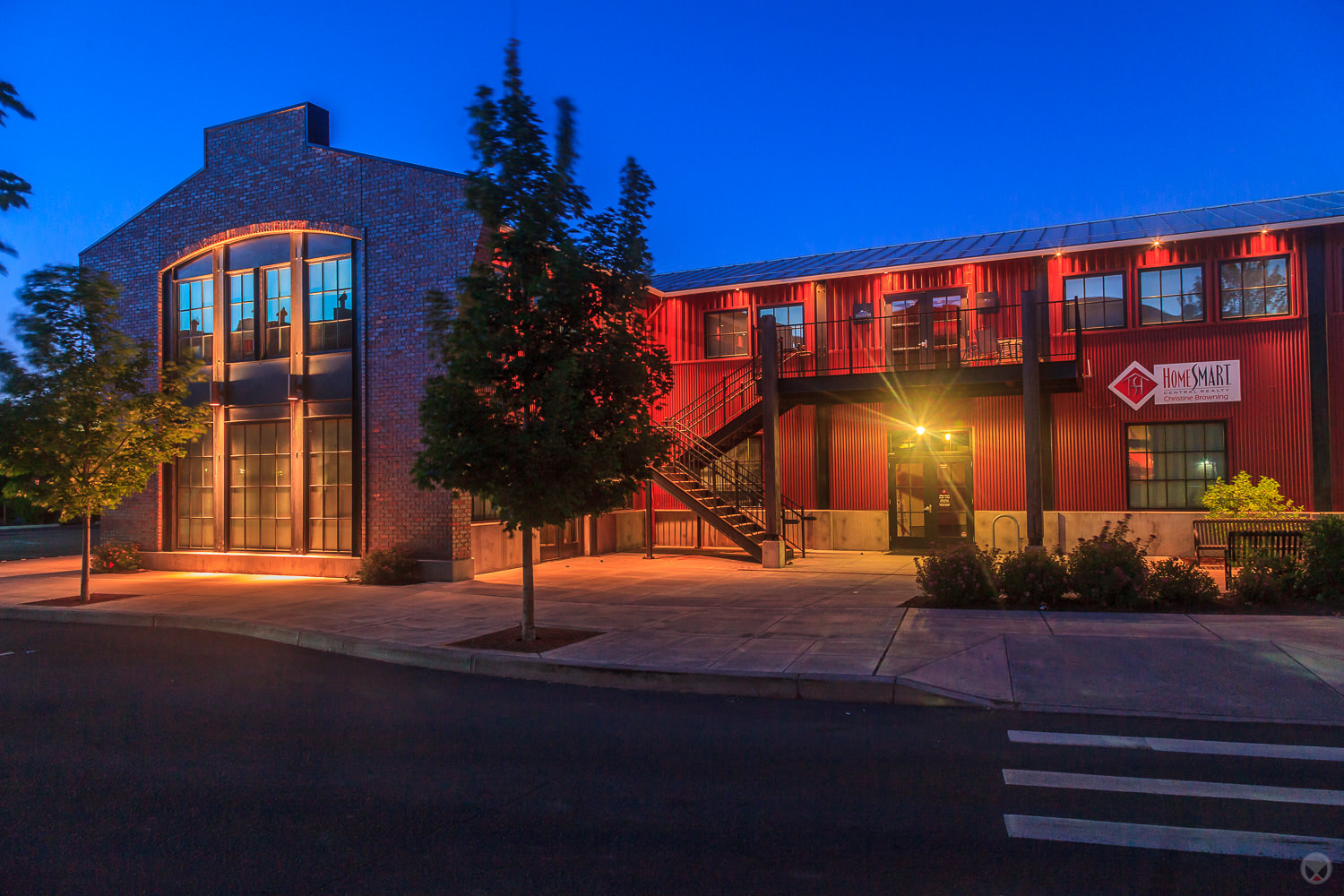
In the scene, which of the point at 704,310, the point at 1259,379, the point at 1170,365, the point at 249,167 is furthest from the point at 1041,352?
the point at 249,167

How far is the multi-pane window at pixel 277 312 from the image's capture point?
671 inches

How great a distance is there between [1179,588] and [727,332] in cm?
1278

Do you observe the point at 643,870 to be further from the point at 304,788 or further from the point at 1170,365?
the point at 1170,365

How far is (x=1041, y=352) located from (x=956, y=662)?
1152cm

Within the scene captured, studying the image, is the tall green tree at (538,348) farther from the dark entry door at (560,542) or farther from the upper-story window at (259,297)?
the upper-story window at (259,297)

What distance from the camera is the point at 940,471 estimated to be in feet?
61.3

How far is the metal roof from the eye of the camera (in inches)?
675

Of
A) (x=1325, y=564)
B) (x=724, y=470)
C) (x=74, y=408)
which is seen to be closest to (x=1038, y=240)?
(x=724, y=470)

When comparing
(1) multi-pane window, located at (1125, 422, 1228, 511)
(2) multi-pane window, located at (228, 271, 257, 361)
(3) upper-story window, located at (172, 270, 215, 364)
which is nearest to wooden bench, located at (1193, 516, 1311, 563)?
(1) multi-pane window, located at (1125, 422, 1228, 511)

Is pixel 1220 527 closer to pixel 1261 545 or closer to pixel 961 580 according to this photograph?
pixel 1261 545

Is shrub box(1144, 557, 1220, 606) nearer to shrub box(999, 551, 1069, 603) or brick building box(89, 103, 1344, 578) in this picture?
shrub box(999, 551, 1069, 603)

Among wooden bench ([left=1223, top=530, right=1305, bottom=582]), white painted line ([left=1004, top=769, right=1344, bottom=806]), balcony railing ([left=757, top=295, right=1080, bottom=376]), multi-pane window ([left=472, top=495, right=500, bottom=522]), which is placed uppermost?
balcony railing ([left=757, top=295, right=1080, bottom=376])

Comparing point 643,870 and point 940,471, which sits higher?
point 940,471

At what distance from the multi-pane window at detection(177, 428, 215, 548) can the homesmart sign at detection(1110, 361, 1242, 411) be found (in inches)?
775
